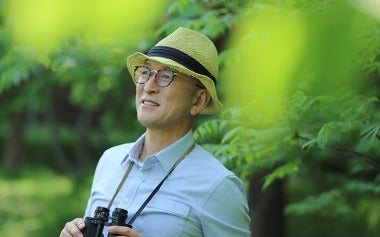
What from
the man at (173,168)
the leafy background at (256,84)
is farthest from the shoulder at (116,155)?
the leafy background at (256,84)

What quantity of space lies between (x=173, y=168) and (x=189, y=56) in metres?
0.35

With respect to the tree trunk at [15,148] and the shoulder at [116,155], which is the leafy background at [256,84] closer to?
the shoulder at [116,155]

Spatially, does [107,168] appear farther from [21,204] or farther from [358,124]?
[21,204]

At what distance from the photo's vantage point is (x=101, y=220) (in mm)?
2389

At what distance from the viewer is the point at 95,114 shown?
2033 cm

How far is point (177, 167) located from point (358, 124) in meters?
0.88

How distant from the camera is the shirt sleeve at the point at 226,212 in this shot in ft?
7.89

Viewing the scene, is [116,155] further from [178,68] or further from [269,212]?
[269,212]

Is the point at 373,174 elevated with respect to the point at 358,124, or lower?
lower

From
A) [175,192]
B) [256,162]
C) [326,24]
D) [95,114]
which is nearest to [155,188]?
[175,192]

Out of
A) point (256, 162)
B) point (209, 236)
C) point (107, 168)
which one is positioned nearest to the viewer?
point (209, 236)

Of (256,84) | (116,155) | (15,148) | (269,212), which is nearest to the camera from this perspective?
(256,84)

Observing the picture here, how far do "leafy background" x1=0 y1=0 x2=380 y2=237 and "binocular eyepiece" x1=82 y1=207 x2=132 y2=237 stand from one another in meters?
0.49

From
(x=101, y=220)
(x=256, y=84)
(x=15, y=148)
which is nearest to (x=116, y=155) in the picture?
(x=101, y=220)
